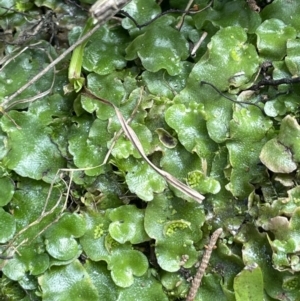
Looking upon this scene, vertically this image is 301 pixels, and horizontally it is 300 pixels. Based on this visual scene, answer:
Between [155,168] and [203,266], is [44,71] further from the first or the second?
[203,266]

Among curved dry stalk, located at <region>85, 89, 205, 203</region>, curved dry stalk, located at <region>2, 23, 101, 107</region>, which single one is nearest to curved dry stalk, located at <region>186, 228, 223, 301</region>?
curved dry stalk, located at <region>85, 89, 205, 203</region>

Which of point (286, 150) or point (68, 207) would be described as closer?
point (286, 150)

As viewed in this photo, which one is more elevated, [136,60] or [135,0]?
[135,0]

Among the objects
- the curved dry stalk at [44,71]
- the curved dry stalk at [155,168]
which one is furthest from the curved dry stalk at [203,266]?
the curved dry stalk at [44,71]

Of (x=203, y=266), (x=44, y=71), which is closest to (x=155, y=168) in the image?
(x=203, y=266)

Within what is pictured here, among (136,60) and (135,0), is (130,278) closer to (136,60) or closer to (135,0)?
(136,60)

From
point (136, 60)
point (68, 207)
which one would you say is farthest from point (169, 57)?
point (68, 207)

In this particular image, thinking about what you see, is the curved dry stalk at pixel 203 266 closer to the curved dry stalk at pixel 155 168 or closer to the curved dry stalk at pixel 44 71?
A: the curved dry stalk at pixel 155 168

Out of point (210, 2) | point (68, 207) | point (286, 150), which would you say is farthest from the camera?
point (210, 2)
